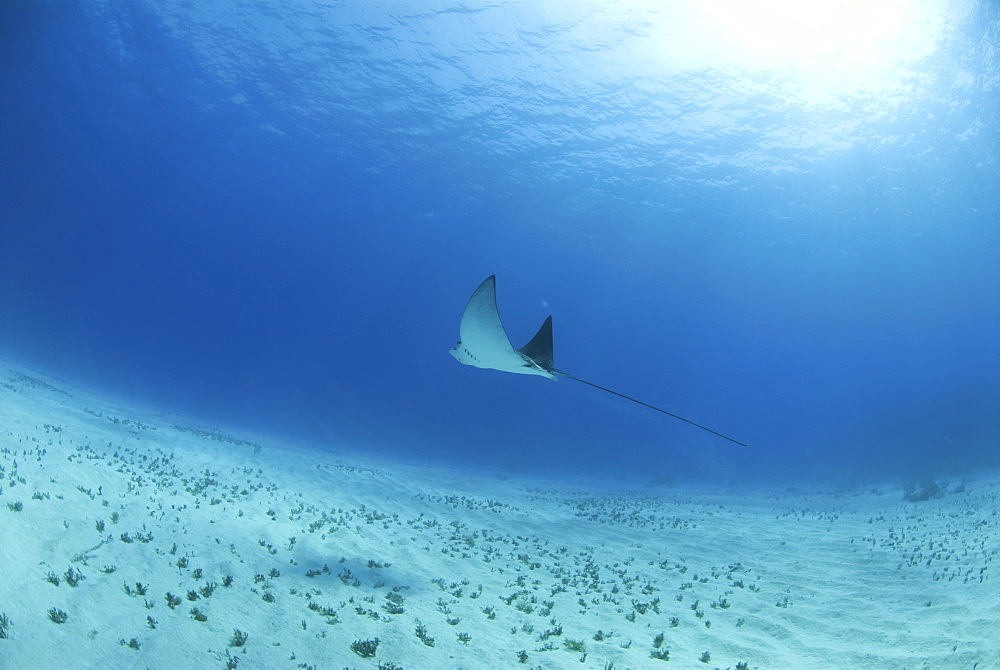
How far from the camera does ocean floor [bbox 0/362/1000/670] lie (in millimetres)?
4281

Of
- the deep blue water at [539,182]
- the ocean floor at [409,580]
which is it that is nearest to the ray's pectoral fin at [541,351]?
the ocean floor at [409,580]

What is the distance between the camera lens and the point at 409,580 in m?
6.46

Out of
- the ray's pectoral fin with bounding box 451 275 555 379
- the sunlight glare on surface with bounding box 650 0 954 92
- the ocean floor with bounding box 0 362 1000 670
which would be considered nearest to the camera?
the ocean floor with bounding box 0 362 1000 670

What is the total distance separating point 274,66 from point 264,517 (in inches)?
1176

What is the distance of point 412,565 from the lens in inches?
277

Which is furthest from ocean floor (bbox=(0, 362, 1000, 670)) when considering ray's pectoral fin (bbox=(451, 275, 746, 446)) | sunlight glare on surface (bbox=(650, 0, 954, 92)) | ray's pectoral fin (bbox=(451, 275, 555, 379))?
sunlight glare on surface (bbox=(650, 0, 954, 92))

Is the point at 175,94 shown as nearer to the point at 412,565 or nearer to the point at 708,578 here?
the point at 412,565

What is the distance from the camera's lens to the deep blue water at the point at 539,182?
22.8 metres

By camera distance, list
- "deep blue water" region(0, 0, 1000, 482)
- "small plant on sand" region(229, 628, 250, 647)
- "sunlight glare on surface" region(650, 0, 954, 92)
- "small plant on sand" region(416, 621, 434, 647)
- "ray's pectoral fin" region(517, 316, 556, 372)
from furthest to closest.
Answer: "deep blue water" region(0, 0, 1000, 482) < "sunlight glare on surface" region(650, 0, 954, 92) < "ray's pectoral fin" region(517, 316, 556, 372) < "small plant on sand" region(416, 621, 434, 647) < "small plant on sand" region(229, 628, 250, 647)

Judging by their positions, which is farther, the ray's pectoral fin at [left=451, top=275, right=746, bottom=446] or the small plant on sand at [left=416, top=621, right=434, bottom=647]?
the ray's pectoral fin at [left=451, top=275, right=746, bottom=446]

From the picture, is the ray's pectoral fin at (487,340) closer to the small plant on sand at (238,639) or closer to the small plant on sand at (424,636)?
the small plant on sand at (424,636)

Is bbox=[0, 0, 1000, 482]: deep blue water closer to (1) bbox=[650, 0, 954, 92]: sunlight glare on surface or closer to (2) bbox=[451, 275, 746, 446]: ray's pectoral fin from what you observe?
(1) bbox=[650, 0, 954, 92]: sunlight glare on surface

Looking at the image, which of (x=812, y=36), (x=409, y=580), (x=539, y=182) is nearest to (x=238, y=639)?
→ (x=409, y=580)

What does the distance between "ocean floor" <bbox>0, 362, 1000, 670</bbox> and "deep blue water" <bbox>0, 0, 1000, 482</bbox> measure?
71.0 ft
